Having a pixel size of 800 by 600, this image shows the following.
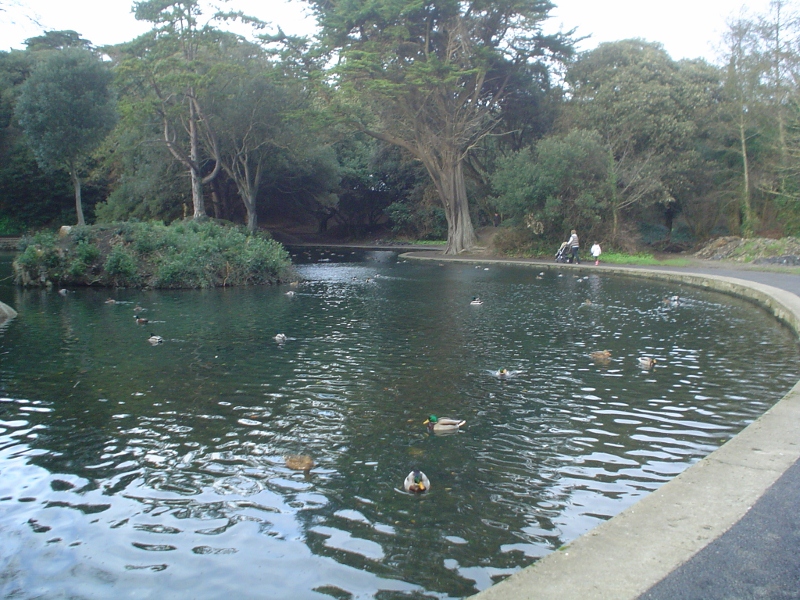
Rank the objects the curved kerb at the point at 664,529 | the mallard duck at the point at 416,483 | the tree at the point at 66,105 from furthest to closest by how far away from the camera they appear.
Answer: the tree at the point at 66,105, the mallard duck at the point at 416,483, the curved kerb at the point at 664,529

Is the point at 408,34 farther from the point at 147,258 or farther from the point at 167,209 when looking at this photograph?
the point at 167,209

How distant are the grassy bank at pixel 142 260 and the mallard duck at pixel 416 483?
1618cm

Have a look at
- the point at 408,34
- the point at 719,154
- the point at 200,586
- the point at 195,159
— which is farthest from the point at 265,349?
the point at 719,154

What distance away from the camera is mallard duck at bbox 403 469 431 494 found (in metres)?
5.16

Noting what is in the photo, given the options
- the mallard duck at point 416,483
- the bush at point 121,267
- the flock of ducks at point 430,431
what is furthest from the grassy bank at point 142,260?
the mallard duck at point 416,483

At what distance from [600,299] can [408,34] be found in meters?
17.9

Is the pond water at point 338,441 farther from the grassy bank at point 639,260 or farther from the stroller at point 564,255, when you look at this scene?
the stroller at point 564,255

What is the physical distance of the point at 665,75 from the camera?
31.9m

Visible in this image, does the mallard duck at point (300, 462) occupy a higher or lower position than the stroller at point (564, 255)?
lower

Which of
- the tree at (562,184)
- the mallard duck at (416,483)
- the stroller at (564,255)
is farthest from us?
the tree at (562,184)

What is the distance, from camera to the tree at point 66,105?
106 feet

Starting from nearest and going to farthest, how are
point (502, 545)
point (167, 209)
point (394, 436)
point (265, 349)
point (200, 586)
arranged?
1. point (200, 586)
2. point (502, 545)
3. point (394, 436)
4. point (265, 349)
5. point (167, 209)

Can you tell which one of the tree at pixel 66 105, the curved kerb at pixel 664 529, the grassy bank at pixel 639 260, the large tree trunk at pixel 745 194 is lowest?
the curved kerb at pixel 664 529

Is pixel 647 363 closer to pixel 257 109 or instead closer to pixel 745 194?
pixel 745 194
